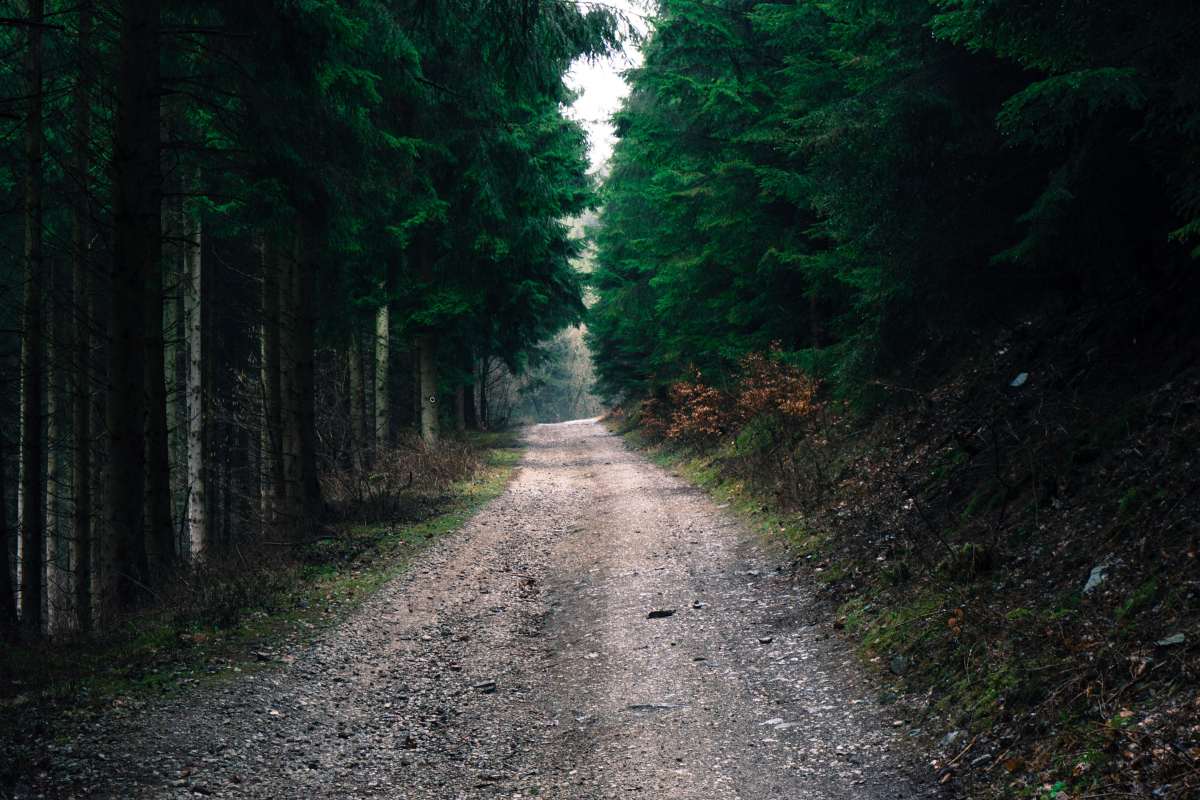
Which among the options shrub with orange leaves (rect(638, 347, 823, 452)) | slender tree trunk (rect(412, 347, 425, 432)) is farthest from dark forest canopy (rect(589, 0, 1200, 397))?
slender tree trunk (rect(412, 347, 425, 432))

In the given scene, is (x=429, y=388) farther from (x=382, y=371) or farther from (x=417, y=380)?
(x=417, y=380)

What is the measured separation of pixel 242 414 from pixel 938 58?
17050 millimetres

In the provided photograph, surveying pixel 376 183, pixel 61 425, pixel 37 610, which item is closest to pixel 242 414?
pixel 61 425

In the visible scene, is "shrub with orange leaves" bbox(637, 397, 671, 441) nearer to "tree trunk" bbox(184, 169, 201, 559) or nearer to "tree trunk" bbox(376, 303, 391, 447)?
"tree trunk" bbox(376, 303, 391, 447)

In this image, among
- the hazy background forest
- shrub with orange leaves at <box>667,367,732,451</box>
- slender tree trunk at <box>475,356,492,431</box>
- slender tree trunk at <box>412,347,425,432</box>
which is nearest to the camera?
the hazy background forest

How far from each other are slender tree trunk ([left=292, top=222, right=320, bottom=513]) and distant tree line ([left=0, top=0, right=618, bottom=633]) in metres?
0.03

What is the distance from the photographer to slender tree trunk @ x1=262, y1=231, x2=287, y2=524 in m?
10.7

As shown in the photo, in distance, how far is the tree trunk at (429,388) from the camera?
18.7m

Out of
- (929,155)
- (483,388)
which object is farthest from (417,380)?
(929,155)

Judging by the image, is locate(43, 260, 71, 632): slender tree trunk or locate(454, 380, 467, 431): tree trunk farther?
locate(454, 380, 467, 431): tree trunk

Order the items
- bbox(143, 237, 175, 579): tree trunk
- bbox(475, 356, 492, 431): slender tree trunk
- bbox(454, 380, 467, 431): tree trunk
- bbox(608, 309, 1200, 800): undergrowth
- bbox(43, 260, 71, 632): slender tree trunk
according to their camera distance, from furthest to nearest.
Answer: bbox(475, 356, 492, 431): slender tree trunk
bbox(454, 380, 467, 431): tree trunk
bbox(43, 260, 71, 632): slender tree trunk
bbox(143, 237, 175, 579): tree trunk
bbox(608, 309, 1200, 800): undergrowth

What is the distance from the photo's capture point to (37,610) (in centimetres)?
1002

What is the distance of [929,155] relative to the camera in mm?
7047

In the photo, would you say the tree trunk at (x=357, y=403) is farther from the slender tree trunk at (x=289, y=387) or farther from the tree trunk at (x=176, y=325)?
the slender tree trunk at (x=289, y=387)
